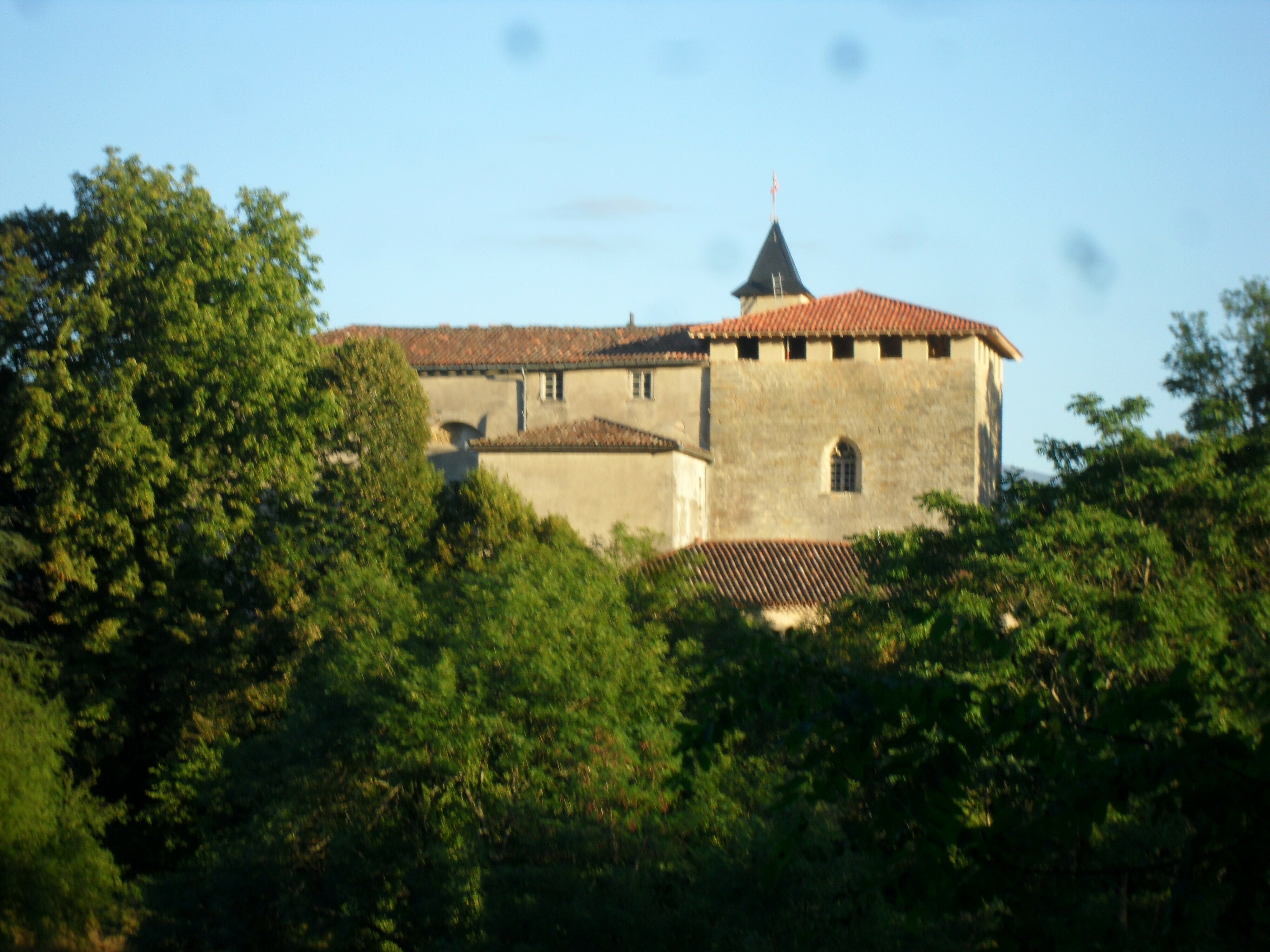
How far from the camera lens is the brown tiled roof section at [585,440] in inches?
1266

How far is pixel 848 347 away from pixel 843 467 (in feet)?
10.1

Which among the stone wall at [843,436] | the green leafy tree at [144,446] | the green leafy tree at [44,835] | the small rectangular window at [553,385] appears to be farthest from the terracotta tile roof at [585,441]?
the green leafy tree at [44,835]

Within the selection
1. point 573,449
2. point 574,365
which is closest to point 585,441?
point 573,449

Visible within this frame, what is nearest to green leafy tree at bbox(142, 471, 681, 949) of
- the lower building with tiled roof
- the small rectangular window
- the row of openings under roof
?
the lower building with tiled roof

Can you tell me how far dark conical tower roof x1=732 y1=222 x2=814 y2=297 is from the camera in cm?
4166

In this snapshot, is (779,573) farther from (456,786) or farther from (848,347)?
(456,786)

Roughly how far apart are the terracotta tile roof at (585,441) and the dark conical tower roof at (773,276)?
9967mm

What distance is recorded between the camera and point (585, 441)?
32.5m

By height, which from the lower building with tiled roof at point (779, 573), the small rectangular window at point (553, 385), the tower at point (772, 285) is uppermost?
the tower at point (772, 285)

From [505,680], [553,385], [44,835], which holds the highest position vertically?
[553,385]

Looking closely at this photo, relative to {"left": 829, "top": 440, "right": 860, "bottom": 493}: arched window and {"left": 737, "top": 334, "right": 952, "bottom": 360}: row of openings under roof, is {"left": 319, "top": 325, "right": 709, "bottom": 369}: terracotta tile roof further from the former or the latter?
{"left": 829, "top": 440, "right": 860, "bottom": 493}: arched window

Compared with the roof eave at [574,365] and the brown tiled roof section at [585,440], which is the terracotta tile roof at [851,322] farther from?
the brown tiled roof section at [585,440]

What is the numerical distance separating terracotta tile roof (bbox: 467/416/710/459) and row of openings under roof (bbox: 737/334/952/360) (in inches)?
139

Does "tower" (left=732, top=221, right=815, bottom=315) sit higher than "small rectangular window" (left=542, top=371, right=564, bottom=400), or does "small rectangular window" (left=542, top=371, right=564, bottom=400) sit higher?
"tower" (left=732, top=221, right=815, bottom=315)
